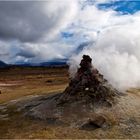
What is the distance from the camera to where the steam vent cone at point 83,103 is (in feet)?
87.5

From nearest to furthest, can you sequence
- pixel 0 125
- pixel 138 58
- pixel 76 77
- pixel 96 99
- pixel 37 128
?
pixel 37 128
pixel 0 125
pixel 96 99
pixel 76 77
pixel 138 58

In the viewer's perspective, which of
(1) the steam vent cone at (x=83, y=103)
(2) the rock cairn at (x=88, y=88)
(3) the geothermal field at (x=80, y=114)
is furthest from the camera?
(2) the rock cairn at (x=88, y=88)

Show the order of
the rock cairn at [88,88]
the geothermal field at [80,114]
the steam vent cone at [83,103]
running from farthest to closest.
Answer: the rock cairn at [88,88]
the steam vent cone at [83,103]
the geothermal field at [80,114]

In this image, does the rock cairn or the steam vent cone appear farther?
the rock cairn

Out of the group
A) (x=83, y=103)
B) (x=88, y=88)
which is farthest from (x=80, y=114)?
(x=88, y=88)

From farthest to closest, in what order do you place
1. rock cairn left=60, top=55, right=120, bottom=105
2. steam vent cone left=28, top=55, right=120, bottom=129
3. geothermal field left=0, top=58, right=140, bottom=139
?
rock cairn left=60, top=55, right=120, bottom=105, steam vent cone left=28, top=55, right=120, bottom=129, geothermal field left=0, top=58, right=140, bottom=139

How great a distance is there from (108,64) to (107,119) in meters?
15.0

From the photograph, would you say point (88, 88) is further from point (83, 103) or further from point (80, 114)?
point (80, 114)

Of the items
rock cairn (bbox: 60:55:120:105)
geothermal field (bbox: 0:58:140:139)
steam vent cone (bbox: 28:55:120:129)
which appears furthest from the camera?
rock cairn (bbox: 60:55:120:105)

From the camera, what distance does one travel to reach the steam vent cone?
26.7 metres

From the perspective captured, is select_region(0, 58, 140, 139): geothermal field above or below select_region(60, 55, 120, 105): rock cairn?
below

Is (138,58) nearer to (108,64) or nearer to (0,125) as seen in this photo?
(108,64)

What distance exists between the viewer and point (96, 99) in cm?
2975

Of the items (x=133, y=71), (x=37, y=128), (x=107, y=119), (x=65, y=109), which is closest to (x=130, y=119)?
(x=107, y=119)
